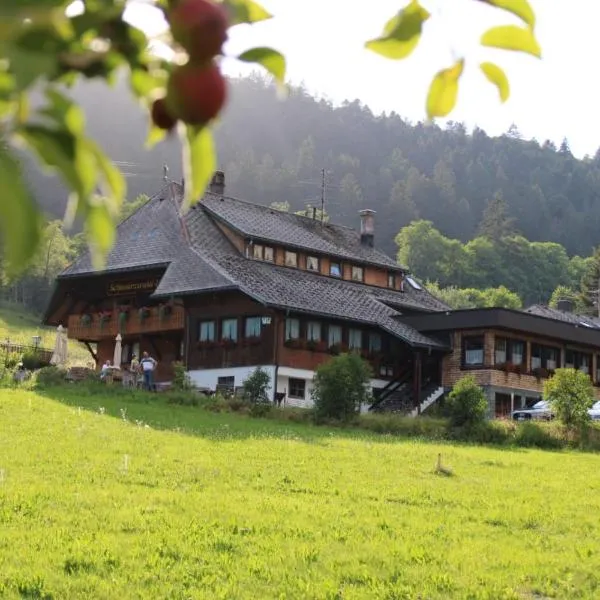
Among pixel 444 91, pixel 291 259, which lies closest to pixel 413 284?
pixel 291 259

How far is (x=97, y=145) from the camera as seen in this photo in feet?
3.17

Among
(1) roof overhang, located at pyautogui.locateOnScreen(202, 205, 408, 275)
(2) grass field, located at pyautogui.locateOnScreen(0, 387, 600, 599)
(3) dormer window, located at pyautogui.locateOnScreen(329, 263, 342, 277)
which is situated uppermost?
(1) roof overhang, located at pyautogui.locateOnScreen(202, 205, 408, 275)

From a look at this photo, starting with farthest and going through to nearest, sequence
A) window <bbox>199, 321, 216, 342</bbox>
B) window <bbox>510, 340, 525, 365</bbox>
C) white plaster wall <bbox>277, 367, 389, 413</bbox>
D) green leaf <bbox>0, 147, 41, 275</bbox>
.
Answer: window <bbox>510, 340, 525, 365</bbox> → window <bbox>199, 321, 216, 342</bbox> → white plaster wall <bbox>277, 367, 389, 413</bbox> → green leaf <bbox>0, 147, 41, 275</bbox>

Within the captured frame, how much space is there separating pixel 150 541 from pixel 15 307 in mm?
82239

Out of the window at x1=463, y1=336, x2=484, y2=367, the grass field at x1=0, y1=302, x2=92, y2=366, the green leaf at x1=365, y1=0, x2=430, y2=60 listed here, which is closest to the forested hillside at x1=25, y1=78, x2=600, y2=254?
the grass field at x1=0, y1=302, x2=92, y2=366

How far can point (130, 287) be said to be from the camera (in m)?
43.0

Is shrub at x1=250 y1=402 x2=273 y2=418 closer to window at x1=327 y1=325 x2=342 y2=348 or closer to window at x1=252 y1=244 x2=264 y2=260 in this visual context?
window at x1=327 y1=325 x2=342 y2=348

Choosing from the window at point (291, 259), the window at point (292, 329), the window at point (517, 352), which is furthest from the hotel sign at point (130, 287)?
the window at point (517, 352)

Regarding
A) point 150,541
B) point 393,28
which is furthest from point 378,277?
point 393,28

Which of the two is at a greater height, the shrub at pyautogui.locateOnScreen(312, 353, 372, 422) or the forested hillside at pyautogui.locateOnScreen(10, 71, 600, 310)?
the forested hillside at pyautogui.locateOnScreen(10, 71, 600, 310)

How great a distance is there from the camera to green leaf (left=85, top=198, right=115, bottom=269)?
103 cm

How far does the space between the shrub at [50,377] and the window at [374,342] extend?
483 inches

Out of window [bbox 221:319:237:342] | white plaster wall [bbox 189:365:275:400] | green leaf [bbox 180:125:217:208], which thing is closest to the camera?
green leaf [bbox 180:125:217:208]

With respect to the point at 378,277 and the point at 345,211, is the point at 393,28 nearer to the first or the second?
the point at 378,277
